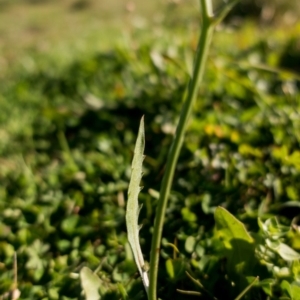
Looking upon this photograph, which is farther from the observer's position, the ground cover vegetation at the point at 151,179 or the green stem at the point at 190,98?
the ground cover vegetation at the point at 151,179

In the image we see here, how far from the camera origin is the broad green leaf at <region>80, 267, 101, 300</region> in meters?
1.04

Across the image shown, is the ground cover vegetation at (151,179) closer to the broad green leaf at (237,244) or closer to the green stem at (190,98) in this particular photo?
the broad green leaf at (237,244)

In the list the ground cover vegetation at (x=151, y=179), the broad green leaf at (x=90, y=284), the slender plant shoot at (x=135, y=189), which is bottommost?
the ground cover vegetation at (x=151, y=179)

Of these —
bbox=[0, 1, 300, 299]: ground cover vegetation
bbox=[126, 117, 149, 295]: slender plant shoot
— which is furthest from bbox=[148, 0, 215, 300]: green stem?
bbox=[0, 1, 300, 299]: ground cover vegetation

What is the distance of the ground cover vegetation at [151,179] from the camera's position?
1.08 meters

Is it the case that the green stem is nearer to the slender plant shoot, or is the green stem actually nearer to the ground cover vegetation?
the slender plant shoot

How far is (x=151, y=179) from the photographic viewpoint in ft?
4.96

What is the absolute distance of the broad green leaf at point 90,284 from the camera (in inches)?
41.0

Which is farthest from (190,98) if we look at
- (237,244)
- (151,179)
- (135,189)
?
(151,179)

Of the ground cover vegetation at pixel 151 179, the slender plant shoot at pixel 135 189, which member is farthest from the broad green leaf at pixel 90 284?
the slender plant shoot at pixel 135 189

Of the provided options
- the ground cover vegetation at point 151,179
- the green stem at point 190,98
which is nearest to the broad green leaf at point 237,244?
the ground cover vegetation at point 151,179

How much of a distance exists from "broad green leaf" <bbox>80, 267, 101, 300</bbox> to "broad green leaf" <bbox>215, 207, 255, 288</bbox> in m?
0.27

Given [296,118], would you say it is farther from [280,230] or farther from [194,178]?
[280,230]

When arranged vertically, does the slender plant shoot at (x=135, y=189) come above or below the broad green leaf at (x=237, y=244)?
above
